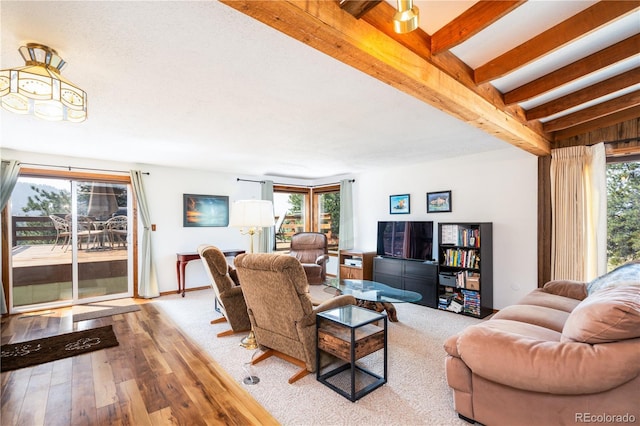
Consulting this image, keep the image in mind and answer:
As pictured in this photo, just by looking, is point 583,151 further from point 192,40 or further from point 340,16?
point 192,40

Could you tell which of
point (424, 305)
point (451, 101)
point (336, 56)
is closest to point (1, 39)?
point (336, 56)

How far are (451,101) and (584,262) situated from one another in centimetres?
291

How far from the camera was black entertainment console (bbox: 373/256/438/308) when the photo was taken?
4.35 m

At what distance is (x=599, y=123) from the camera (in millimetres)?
3324

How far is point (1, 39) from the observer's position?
5.24ft

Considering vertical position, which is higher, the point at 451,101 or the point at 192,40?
the point at 192,40

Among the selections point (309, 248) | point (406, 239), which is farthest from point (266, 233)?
point (406, 239)

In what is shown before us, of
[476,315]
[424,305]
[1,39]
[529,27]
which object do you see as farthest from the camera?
[424,305]

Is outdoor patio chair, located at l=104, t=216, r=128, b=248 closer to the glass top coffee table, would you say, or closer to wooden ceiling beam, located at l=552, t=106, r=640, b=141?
the glass top coffee table

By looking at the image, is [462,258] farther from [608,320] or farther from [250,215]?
[250,215]

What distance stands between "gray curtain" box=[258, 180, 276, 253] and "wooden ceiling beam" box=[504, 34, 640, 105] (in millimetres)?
4669

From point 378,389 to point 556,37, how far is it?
8.84ft

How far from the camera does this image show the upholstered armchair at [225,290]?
3221 mm

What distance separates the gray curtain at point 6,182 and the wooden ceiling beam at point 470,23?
5.47 m
